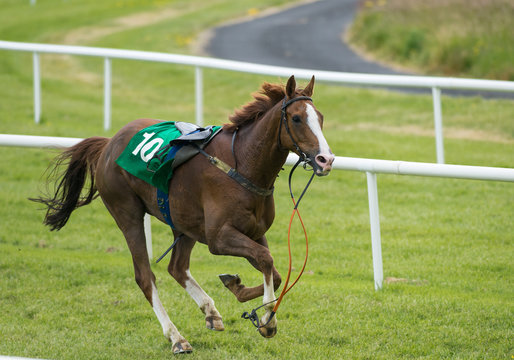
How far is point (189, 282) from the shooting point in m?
5.18

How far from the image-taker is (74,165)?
5.77 m

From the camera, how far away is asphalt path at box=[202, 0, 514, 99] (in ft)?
54.7

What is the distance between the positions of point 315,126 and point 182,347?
1.66 meters

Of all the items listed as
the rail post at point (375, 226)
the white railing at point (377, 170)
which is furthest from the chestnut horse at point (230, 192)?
the rail post at point (375, 226)

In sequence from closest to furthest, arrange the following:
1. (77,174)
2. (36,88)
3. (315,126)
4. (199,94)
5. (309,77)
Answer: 1. (315,126)
2. (77,174)
3. (309,77)
4. (199,94)
5. (36,88)

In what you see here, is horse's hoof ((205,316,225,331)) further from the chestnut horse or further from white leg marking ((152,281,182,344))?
white leg marking ((152,281,182,344))

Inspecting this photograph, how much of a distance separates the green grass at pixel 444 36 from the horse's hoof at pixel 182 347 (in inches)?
416

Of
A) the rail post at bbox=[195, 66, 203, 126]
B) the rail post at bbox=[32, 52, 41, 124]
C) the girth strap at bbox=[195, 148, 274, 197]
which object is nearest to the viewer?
the girth strap at bbox=[195, 148, 274, 197]

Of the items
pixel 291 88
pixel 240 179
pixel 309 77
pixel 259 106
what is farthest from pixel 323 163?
pixel 309 77

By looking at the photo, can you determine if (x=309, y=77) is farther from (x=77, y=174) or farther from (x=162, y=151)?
(x=162, y=151)

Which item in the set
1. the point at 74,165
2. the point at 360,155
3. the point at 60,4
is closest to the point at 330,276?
the point at 74,165

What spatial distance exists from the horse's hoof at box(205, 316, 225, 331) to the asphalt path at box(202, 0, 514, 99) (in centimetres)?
951

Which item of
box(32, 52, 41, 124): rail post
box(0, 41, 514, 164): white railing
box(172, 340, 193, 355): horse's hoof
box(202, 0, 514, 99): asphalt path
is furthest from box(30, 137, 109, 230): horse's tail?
box(202, 0, 514, 99): asphalt path

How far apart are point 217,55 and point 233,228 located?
1356 cm
